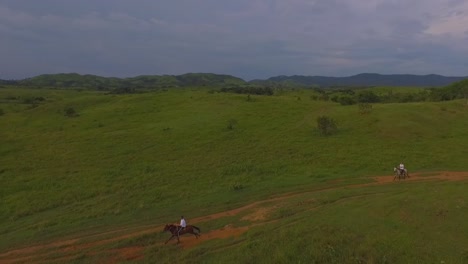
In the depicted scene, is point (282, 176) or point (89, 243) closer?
point (89, 243)

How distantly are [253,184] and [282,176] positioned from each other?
3112 millimetres

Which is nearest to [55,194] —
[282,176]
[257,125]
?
[282,176]

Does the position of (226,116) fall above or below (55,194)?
above

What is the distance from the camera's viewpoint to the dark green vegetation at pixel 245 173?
19.8 m

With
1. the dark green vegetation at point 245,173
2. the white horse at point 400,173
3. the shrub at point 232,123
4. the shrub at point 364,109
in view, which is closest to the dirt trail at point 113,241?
the dark green vegetation at point 245,173

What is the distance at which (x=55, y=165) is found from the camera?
150 ft

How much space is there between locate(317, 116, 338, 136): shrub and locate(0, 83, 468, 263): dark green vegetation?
173 cm

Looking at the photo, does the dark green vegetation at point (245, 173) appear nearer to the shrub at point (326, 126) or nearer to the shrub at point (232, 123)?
the shrub at point (232, 123)

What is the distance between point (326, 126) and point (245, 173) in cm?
1771

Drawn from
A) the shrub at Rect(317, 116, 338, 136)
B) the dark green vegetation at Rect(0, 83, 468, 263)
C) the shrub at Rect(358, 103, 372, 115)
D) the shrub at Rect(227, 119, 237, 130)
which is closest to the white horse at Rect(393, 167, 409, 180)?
the dark green vegetation at Rect(0, 83, 468, 263)

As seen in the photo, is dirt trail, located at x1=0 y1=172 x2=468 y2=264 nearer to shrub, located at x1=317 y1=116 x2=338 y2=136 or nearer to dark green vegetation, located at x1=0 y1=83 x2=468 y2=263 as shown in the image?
dark green vegetation, located at x1=0 y1=83 x2=468 y2=263

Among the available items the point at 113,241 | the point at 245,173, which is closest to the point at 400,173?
the point at 245,173

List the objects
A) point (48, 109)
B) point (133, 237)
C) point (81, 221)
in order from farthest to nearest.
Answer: point (48, 109) < point (81, 221) < point (133, 237)

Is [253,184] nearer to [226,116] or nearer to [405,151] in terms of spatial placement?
[405,151]
